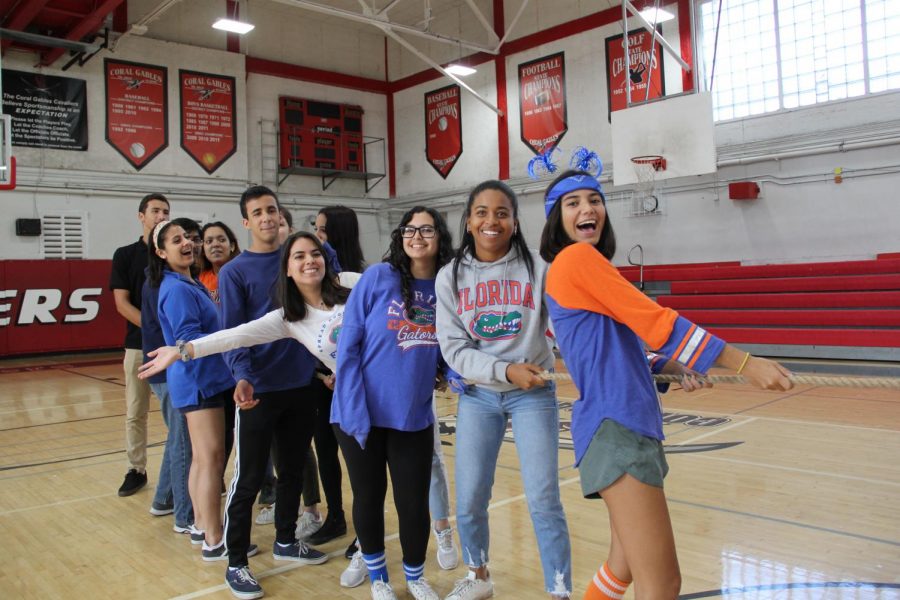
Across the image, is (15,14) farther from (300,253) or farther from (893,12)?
(893,12)

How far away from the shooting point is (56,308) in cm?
1311

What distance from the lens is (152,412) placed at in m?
7.54

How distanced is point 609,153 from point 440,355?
→ 1227 centimetres

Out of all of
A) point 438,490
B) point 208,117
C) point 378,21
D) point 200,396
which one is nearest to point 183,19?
point 208,117

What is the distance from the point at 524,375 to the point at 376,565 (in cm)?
102

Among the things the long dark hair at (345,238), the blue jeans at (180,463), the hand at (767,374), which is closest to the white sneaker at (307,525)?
the blue jeans at (180,463)

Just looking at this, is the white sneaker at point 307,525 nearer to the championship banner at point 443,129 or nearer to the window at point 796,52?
the window at point 796,52

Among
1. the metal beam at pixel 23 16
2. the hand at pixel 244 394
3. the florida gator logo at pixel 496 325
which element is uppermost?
the metal beam at pixel 23 16

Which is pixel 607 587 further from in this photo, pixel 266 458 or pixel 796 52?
pixel 796 52

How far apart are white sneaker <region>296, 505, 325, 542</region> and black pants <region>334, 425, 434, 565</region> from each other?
97 cm

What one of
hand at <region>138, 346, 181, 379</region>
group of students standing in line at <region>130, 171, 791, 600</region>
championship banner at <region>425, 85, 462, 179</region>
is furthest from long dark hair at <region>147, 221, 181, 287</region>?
championship banner at <region>425, 85, 462, 179</region>

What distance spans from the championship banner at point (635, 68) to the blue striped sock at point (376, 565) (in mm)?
12011

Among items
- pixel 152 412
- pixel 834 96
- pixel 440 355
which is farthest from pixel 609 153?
pixel 440 355

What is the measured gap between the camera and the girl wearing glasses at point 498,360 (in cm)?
247
